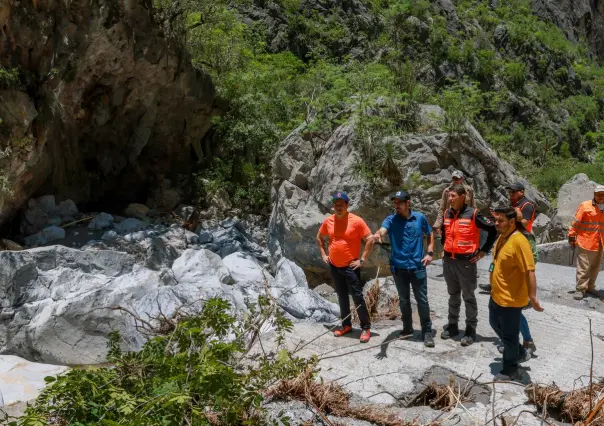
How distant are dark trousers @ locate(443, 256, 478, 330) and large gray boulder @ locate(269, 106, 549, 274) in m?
4.23

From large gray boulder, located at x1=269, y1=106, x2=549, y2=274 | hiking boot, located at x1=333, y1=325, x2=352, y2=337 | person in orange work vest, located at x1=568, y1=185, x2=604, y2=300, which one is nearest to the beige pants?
person in orange work vest, located at x1=568, y1=185, x2=604, y2=300

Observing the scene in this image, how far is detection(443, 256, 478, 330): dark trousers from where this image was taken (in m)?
4.82

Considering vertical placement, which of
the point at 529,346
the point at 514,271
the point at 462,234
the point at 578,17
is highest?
the point at 578,17

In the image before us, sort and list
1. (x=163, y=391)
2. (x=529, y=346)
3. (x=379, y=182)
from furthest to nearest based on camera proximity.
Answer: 1. (x=379, y=182)
2. (x=529, y=346)
3. (x=163, y=391)

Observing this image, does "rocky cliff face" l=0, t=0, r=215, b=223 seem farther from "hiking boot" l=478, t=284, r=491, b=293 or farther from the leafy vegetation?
"hiking boot" l=478, t=284, r=491, b=293

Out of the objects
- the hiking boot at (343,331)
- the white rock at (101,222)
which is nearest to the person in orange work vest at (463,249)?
the hiking boot at (343,331)

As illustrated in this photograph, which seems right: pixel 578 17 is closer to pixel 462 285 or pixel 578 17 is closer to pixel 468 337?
pixel 462 285

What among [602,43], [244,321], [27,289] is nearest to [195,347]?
[244,321]

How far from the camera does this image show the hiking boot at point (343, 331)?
17.0 feet

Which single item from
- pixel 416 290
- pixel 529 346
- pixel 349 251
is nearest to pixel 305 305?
pixel 349 251

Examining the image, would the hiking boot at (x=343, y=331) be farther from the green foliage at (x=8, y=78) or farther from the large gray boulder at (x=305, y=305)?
the green foliage at (x=8, y=78)

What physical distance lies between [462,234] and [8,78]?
849 cm

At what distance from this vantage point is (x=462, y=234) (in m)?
4.77

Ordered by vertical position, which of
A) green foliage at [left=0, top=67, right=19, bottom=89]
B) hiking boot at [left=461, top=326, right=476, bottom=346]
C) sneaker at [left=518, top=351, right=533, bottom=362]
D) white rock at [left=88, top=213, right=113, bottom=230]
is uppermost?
green foliage at [left=0, top=67, right=19, bottom=89]
